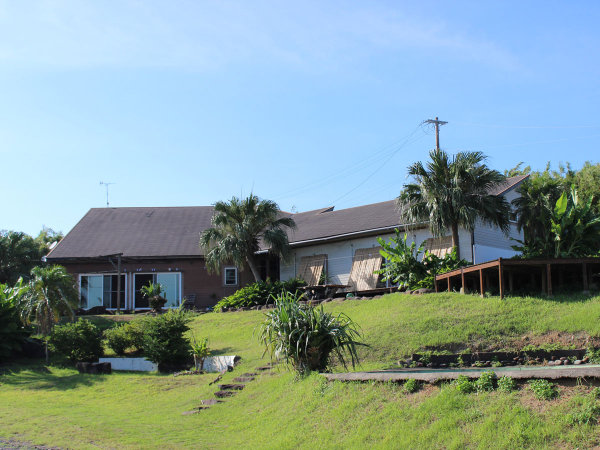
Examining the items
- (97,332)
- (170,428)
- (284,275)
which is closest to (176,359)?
(97,332)

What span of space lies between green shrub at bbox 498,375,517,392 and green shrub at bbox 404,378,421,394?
4.32 feet

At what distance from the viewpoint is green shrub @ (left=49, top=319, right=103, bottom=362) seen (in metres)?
18.7

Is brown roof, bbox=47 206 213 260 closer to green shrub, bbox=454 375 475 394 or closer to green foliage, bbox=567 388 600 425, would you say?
green shrub, bbox=454 375 475 394

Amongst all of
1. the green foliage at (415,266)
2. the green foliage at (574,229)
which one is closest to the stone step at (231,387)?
the green foliage at (415,266)

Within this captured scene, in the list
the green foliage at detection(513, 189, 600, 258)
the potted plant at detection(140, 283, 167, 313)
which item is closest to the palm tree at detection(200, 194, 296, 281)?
the potted plant at detection(140, 283, 167, 313)

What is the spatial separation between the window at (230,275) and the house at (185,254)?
5 cm

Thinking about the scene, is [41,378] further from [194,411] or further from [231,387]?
[194,411]

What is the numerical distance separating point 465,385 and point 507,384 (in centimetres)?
56

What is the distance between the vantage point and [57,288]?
20484 millimetres

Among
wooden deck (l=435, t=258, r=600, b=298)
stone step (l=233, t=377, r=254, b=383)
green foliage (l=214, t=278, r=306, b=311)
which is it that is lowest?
stone step (l=233, t=377, r=254, b=383)

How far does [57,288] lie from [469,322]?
12.8 meters

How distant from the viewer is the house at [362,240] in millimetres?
24625

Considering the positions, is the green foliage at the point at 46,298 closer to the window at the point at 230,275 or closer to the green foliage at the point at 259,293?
the green foliage at the point at 259,293

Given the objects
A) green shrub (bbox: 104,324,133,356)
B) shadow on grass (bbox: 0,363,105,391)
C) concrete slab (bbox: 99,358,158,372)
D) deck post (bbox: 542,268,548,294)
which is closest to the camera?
shadow on grass (bbox: 0,363,105,391)
